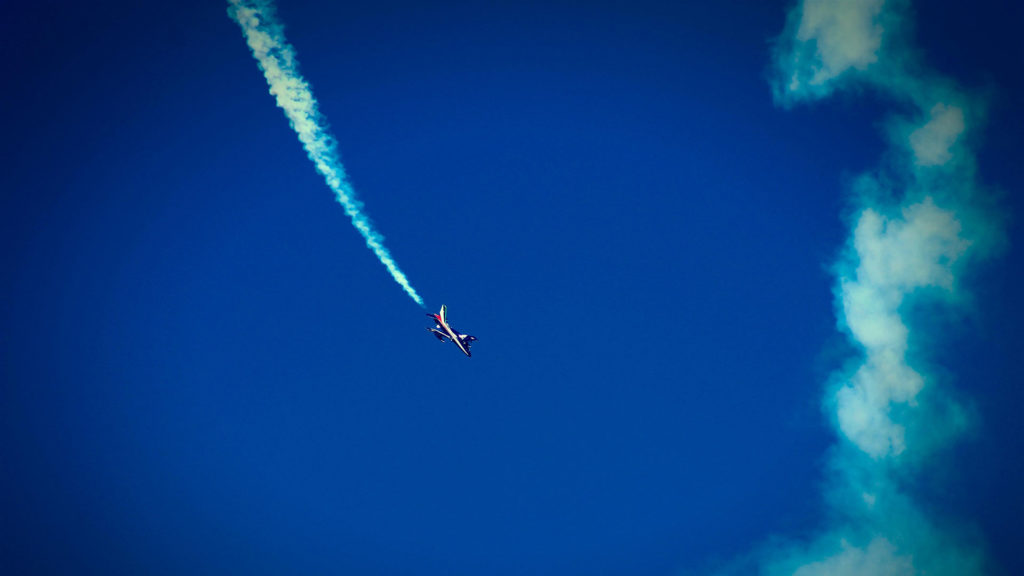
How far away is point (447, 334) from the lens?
32094mm

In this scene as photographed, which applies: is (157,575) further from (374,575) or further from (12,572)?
(374,575)

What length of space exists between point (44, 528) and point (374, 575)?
116 ft

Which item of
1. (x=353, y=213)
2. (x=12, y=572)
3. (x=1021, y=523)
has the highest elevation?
(x=353, y=213)

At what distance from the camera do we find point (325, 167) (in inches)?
1194

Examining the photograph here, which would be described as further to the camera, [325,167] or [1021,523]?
[1021,523]

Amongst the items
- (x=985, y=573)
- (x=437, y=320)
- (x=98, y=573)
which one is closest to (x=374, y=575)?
(x=98, y=573)

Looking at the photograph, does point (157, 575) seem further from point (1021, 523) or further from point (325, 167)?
point (1021, 523)

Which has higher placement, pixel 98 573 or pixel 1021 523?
pixel 1021 523

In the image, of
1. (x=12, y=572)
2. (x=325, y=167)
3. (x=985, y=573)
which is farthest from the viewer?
(x=12, y=572)

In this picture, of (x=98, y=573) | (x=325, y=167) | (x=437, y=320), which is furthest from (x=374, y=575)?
(x=325, y=167)

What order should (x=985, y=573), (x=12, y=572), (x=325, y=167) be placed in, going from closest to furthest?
(x=325, y=167)
(x=985, y=573)
(x=12, y=572)

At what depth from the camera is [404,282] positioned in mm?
31766

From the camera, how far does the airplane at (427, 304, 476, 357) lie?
31.7 metres

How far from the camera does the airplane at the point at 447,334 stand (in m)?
31.7
